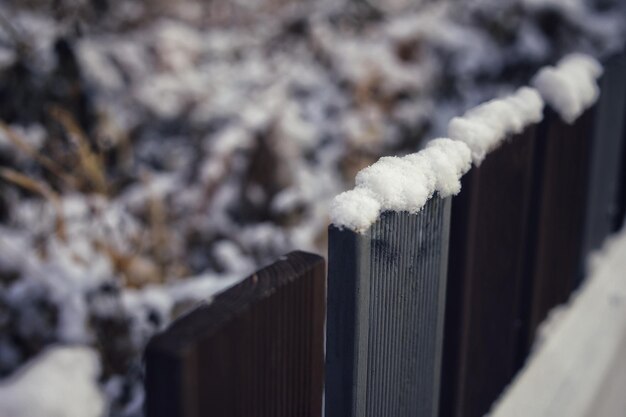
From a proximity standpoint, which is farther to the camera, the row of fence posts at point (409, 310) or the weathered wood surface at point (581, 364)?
the weathered wood surface at point (581, 364)

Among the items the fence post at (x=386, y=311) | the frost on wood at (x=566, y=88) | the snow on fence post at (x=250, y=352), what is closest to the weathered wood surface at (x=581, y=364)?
the fence post at (x=386, y=311)

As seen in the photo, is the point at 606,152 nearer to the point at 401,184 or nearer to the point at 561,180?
the point at 561,180

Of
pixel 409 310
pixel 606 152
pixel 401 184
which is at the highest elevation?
→ pixel 606 152

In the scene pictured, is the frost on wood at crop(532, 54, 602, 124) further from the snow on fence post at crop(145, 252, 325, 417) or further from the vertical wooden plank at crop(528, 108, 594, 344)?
the snow on fence post at crop(145, 252, 325, 417)

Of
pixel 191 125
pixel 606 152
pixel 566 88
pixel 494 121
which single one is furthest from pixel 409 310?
pixel 191 125

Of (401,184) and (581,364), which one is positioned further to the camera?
(581,364)

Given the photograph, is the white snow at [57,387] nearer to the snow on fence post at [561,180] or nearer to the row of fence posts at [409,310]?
the row of fence posts at [409,310]
